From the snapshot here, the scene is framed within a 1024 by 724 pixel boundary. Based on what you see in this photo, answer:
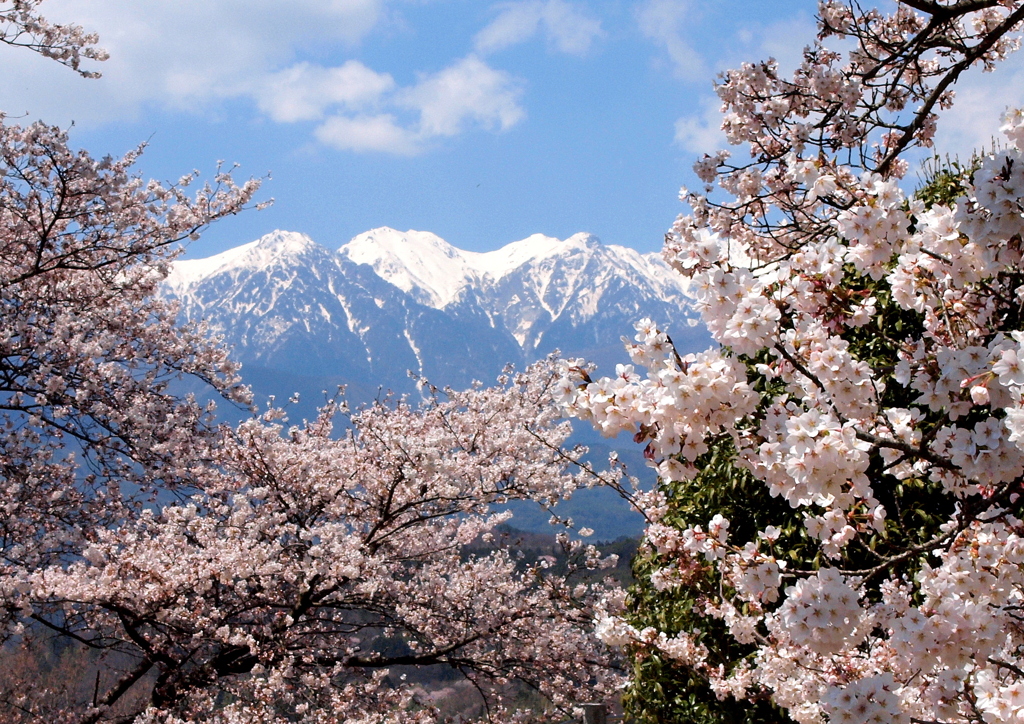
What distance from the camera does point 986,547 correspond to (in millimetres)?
2492

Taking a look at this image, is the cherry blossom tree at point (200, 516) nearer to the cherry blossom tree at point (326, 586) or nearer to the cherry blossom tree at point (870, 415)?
the cherry blossom tree at point (326, 586)

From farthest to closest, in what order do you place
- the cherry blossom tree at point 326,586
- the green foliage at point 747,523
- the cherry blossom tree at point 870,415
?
the cherry blossom tree at point 326,586
the green foliage at point 747,523
the cherry blossom tree at point 870,415

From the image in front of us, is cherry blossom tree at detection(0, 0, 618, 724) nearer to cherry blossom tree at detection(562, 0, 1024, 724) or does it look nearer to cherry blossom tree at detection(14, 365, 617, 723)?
cherry blossom tree at detection(14, 365, 617, 723)

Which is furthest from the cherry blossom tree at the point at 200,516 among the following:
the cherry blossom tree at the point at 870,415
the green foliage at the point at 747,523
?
the cherry blossom tree at the point at 870,415

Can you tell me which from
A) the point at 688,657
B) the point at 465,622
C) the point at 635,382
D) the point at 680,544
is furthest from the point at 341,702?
the point at 635,382

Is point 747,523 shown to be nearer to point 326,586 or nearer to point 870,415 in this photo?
point 870,415

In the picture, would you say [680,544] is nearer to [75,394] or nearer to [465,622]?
[465,622]

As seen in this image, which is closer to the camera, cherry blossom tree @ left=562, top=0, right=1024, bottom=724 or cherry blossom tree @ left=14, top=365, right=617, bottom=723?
cherry blossom tree @ left=562, top=0, right=1024, bottom=724

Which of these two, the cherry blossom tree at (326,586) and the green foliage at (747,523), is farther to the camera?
the cherry blossom tree at (326,586)

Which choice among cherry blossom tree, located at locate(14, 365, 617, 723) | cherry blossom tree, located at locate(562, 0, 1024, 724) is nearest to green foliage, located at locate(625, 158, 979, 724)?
cherry blossom tree, located at locate(562, 0, 1024, 724)

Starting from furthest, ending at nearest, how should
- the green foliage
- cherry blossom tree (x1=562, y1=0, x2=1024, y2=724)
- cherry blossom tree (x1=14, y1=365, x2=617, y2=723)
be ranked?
cherry blossom tree (x1=14, y1=365, x2=617, y2=723) → the green foliage → cherry blossom tree (x1=562, y1=0, x2=1024, y2=724)

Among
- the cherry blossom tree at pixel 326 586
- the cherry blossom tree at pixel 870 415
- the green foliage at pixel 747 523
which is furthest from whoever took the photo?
the cherry blossom tree at pixel 326 586

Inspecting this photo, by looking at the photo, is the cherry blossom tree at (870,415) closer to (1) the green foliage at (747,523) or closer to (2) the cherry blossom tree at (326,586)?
(1) the green foliage at (747,523)

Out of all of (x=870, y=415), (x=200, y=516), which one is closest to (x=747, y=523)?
(x=870, y=415)
